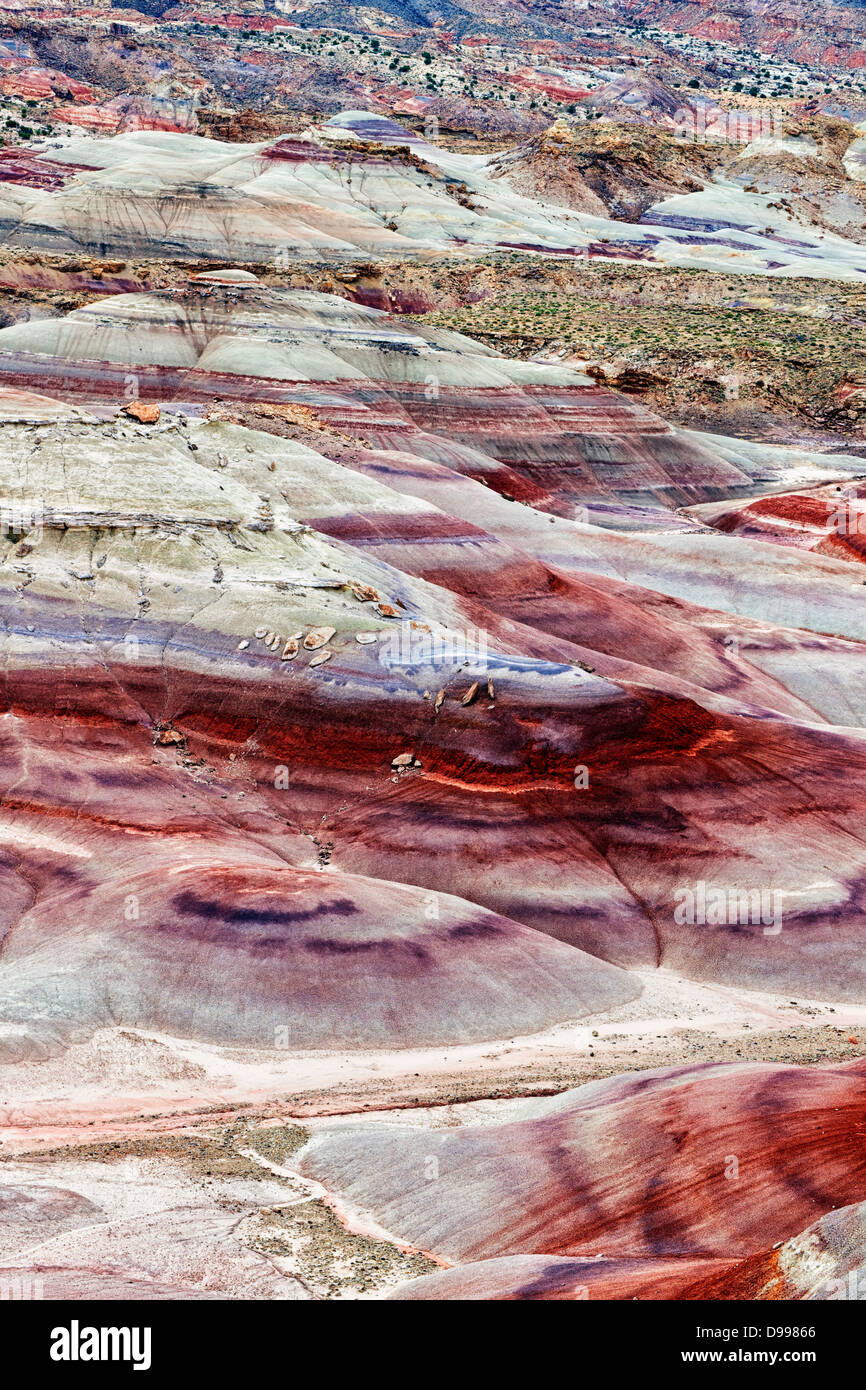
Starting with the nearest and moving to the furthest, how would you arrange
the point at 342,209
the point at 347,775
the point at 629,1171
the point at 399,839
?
the point at 629,1171 < the point at 399,839 < the point at 347,775 < the point at 342,209

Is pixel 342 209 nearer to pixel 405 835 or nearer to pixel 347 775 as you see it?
pixel 347 775

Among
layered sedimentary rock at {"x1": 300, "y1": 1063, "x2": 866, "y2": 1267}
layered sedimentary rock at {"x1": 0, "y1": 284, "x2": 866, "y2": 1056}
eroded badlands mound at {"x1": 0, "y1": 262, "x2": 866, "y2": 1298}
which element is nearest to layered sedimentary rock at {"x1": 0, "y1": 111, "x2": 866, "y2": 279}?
eroded badlands mound at {"x1": 0, "y1": 262, "x2": 866, "y2": 1298}

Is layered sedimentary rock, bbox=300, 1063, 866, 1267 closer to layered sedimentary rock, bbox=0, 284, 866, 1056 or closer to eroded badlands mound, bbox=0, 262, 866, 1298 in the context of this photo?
eroded badlands mound, bbox=0, 262, 866, 1298

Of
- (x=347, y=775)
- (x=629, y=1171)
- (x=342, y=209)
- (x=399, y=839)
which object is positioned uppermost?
(x=342, y=209)

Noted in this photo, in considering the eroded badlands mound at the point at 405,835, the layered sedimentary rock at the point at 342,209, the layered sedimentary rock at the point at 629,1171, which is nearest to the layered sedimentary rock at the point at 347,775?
the eroded badlands mound at the point at 405,835

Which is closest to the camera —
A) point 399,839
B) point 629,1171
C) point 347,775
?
point 629,1171

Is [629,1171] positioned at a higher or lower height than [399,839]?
higher

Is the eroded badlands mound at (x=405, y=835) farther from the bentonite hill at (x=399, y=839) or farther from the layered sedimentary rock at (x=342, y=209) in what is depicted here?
the layered sedimentary rock at (x=342, y=209)

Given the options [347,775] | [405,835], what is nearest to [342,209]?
[347,775]

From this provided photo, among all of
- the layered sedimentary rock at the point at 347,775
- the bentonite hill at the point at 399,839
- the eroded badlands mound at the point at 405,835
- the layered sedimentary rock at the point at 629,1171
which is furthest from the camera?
the layered sedimentary rock at the point at 347,775
